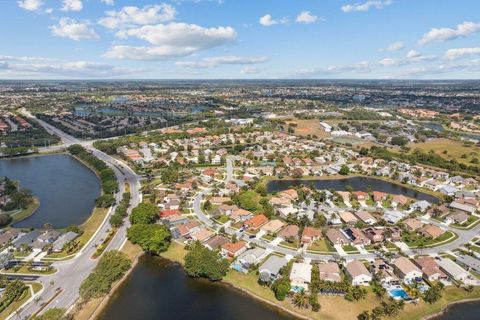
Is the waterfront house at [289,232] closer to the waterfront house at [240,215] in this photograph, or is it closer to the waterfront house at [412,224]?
the waterfront house at [240,215]

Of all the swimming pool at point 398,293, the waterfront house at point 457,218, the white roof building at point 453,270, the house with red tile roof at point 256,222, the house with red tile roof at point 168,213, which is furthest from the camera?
the house with red tile roof at point 168,213

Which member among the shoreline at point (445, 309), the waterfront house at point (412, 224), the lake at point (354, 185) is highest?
the waterfront house at point (412, 224)

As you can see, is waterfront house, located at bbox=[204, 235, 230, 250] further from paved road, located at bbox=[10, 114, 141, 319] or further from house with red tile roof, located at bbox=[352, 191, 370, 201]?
house with red tile roof, located at bbox=[352, 191, 370, 201]

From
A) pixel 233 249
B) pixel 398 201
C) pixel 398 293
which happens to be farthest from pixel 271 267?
pixel 398 201

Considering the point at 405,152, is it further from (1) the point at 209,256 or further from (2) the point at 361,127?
(1) the point at 209,256

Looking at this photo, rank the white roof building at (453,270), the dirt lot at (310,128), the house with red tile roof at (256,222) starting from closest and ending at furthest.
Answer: the white roof building at (453,270) < the house with red tile roof at (256,222) < the dirt lot at (310,128)

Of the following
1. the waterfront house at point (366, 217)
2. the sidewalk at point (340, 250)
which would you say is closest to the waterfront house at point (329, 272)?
the sidewalk at point (340, 250)

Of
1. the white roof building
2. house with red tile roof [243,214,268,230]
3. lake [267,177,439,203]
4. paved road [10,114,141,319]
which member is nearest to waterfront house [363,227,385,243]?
the white roof building
